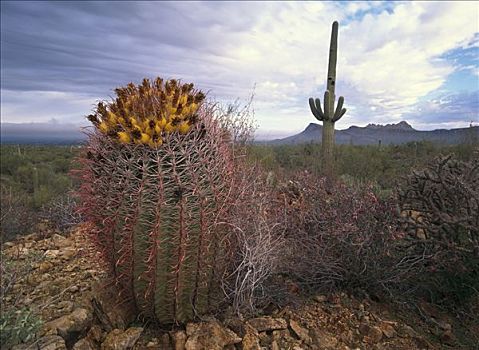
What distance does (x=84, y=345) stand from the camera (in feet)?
8.60

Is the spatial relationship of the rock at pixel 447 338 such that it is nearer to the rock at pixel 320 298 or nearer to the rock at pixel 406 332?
the rock at pixel 406 332

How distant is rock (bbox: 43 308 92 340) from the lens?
270cm

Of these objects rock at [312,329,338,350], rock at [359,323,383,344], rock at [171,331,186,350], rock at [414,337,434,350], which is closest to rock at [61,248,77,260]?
rock at [171,331,186,350]

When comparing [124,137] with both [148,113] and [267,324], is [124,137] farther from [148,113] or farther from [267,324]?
[267,324]

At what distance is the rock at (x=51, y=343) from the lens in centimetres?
247

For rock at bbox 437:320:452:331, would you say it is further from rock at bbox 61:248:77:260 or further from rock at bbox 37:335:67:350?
rock at bbox 61:248:77:260

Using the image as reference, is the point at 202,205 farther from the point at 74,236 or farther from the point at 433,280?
the point at 74,236

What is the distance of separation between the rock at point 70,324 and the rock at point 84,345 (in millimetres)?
117

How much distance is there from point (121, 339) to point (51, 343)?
1.35 feet

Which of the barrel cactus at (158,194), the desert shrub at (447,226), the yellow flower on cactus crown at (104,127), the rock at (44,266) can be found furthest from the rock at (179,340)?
the desert shrub at (447,226)

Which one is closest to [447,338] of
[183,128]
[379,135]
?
[183,128]

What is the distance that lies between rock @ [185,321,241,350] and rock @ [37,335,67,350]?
0.75m

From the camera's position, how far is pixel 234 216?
2914 millimetres

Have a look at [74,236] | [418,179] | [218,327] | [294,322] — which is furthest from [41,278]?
[418,179]
